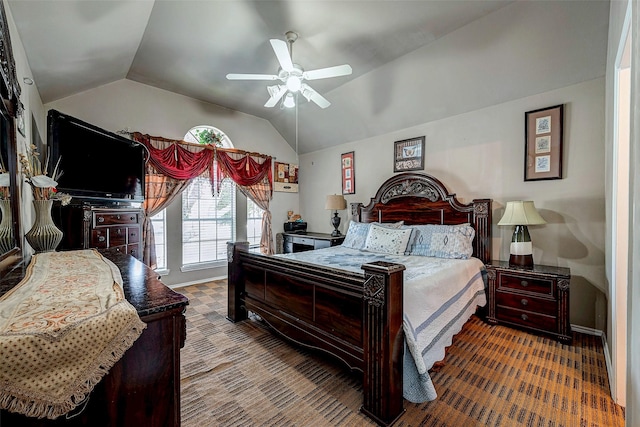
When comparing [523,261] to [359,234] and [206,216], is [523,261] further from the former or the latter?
[206,216]

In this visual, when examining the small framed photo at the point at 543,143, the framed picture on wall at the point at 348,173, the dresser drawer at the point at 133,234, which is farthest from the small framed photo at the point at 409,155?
the dresser drawer at the point at 133,234

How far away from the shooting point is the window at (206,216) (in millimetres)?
4512

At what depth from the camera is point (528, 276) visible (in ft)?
8.89

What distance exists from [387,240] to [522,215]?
1436mm

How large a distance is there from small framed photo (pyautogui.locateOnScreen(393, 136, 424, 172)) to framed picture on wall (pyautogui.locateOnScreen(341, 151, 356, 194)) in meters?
0.84

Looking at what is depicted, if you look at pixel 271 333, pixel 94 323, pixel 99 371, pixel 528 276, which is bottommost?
pixel 271 333

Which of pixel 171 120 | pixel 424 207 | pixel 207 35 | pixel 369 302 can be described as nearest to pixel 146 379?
pixel 369 302

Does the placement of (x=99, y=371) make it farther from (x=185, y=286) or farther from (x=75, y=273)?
(x=185, y=286)

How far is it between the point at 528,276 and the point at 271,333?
263cm

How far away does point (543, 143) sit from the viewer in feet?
9.87

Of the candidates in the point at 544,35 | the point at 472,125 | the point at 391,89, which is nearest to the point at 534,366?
the point at 472,125

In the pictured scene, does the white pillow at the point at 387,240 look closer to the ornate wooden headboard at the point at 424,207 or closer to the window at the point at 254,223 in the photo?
the ornate wooden headboard at the point at 424,207

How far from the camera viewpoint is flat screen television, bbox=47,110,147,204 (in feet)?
8.63

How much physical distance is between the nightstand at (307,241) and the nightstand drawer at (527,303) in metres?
2.38
